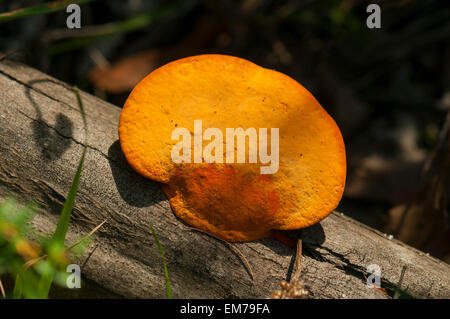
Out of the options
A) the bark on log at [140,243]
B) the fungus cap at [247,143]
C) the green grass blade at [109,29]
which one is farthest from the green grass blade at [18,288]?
the green grass blade at [109,29]

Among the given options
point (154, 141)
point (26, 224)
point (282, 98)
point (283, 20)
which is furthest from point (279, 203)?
point (283, 20)

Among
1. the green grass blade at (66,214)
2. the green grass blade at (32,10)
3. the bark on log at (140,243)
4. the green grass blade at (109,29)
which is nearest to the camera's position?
the green grass blade at (66,214)

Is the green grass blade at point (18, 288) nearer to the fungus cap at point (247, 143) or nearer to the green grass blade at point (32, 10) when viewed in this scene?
the fungus cap at point (247, 143)

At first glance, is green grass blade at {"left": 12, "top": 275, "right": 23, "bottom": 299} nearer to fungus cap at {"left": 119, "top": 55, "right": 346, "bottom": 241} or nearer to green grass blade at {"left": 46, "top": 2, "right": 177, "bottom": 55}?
fungus cap at {"left": 119, "top": 55, "right": 346, "bottom": 241}

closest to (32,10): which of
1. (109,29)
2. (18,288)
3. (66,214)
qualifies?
(66,214)

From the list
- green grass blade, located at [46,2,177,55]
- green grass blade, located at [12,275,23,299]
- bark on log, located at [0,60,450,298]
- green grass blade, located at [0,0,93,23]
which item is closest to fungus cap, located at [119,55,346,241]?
bark on log, located at [0,60,450,298]
